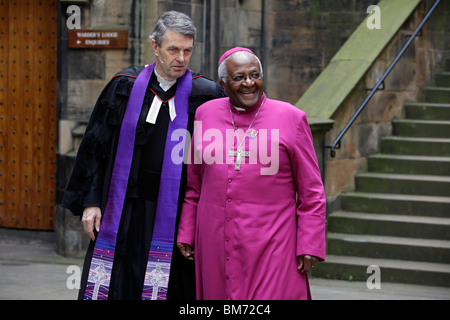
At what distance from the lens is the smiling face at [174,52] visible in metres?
4.76

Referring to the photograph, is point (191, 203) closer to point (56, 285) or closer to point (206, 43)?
point (56, 285)

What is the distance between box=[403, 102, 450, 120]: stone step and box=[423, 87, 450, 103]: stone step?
293mm

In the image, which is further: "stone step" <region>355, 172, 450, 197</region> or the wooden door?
the wooden door

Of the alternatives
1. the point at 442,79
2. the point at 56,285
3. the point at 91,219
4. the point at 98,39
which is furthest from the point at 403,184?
the point at 91,219

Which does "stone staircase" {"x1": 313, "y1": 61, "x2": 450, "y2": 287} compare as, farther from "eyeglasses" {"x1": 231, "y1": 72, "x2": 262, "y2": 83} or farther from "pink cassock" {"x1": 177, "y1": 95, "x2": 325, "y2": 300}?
"eyeglasses" {"x1": 231, "y1": 72, "x2": 262, "y2": 83}

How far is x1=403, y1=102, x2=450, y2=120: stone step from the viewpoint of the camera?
10.4 meters

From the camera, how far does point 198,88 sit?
501 cm

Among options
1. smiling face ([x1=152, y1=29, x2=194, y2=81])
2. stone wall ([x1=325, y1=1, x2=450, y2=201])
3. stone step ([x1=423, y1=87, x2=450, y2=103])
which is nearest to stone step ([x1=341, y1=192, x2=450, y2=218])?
stone wall ([x1=325, y1=1, x2=450, y2=201])

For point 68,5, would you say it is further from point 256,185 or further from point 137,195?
point 256,185

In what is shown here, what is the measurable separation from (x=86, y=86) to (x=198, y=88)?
5007mm

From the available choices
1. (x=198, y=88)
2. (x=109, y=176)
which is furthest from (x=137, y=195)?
(x=198, y=88)

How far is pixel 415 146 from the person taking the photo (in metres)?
9.95
